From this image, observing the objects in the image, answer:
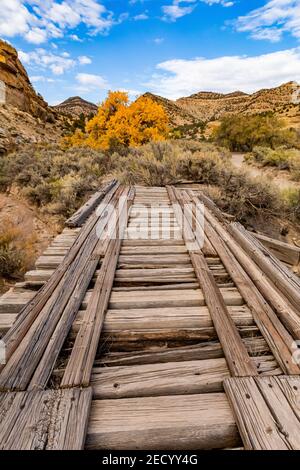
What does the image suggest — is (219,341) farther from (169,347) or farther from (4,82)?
(4,82)

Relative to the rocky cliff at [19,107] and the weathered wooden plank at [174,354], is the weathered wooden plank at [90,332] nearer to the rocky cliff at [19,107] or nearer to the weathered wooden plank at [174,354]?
the weathered wooden plank at [174,354]

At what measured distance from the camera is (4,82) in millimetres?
22500

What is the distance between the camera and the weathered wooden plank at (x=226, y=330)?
1753 millimetres

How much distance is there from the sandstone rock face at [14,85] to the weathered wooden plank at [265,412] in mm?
25453

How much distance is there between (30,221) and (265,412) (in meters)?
6.96

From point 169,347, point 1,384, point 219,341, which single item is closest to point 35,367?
point 1,384

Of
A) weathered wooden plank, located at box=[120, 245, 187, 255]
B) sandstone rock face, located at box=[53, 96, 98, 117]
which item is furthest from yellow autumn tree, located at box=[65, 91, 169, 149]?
sandstone rock face, located at box=[53, 96, 98, 117]

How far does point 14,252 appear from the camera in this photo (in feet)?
16.7

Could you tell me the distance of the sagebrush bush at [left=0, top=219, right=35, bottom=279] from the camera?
4.93 m

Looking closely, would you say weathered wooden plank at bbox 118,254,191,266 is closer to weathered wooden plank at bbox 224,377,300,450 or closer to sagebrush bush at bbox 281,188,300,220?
weathered wooden plank at bbox 224,377,300,450

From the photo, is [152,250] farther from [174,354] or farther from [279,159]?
[279,159]

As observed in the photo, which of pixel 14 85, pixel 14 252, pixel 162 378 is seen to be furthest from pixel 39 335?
pixel 14 85
